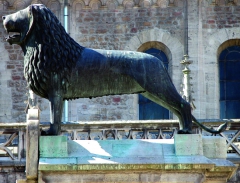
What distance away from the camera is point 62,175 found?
15500 millimetres

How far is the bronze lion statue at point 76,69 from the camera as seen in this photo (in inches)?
628

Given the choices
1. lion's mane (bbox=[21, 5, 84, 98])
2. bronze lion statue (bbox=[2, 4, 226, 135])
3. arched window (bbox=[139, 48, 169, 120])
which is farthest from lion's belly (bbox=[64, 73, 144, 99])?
arched window (bbox=[139, 48, 169, 120])

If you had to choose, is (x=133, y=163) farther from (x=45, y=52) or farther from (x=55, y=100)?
(x=45, y=52)

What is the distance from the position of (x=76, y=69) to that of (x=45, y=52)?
52 centimetres

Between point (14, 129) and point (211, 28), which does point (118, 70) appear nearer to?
point (14, 129)

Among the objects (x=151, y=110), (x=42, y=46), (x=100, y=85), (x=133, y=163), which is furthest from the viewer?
(x=151, y=110)

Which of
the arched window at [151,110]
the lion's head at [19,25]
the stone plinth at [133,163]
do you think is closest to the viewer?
the stone plinth at [133,163]

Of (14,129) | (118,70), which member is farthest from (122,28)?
(118,70)

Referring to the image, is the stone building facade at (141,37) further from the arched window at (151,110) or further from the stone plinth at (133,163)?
the stone plinth at (133,163)

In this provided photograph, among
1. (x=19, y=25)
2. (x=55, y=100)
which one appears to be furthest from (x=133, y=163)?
(x=19, y=25)

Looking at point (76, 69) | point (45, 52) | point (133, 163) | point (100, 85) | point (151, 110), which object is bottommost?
point (133, 163)

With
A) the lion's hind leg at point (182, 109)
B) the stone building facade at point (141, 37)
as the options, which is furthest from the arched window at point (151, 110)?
the lion's hind leg at point (182, 109)

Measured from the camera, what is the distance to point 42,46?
16016 millimetres

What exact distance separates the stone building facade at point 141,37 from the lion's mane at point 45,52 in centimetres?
1281
